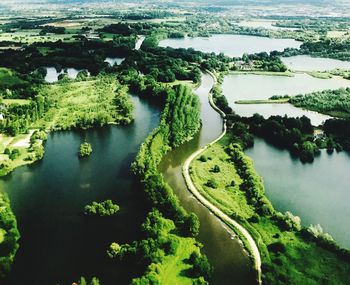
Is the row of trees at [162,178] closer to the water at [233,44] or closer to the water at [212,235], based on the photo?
the water at [212,235]

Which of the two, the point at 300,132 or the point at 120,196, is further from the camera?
the point at 300,132

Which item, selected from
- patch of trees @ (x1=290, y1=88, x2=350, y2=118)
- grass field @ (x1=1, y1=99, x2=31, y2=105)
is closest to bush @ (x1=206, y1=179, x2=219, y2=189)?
patch of trees @ (x1=290, y1=88, x2=350, y2=118)

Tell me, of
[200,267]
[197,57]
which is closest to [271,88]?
[197,57]

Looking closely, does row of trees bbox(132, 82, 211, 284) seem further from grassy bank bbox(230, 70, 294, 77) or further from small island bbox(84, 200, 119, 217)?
grassy bank bbox(230, 70, 294, 77)

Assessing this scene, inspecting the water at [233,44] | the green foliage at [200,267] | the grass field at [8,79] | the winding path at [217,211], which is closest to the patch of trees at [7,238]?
the green foliage at [200,267]

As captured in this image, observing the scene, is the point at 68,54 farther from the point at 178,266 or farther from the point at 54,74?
the point at 178,266

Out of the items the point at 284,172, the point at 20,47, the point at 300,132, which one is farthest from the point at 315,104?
the point at 20,47

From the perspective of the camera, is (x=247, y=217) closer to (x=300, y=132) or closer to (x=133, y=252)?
(x=133, y=252)
